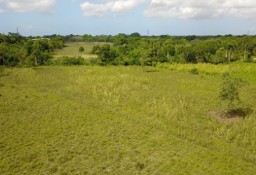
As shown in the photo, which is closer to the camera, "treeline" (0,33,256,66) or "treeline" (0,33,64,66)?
"treeline" (0,33,64,66)

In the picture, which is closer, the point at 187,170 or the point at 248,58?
the point at 187,170

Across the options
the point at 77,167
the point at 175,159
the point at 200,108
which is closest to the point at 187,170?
the point at 175,159

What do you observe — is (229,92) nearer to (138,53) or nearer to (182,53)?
(138,53)

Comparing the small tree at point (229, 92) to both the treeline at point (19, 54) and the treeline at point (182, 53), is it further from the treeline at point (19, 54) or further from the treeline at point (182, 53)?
the treeline at point (19, 54)

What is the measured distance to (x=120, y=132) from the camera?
17.8 meters

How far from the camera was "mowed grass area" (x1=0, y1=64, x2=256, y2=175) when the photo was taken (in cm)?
1345

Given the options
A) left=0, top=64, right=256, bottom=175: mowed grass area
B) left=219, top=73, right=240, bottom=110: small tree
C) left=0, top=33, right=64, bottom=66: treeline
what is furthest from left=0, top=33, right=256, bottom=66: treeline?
left=219, top=73, right=240, bottom=110: small tree

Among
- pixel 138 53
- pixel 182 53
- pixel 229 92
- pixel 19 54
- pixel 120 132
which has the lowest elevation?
pixel 120 132

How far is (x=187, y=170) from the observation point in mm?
12984

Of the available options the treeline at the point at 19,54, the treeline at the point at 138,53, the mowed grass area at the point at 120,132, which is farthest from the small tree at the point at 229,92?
the treeline at the point at 19,54

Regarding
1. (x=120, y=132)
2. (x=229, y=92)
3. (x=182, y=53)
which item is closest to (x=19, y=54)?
(x=182, y=53)

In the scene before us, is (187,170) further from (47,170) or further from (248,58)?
(248,58)

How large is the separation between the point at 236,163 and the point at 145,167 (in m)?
4.45

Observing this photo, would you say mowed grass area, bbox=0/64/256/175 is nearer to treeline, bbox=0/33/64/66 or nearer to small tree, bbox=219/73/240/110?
small tree, bbox=219/73/240/110
